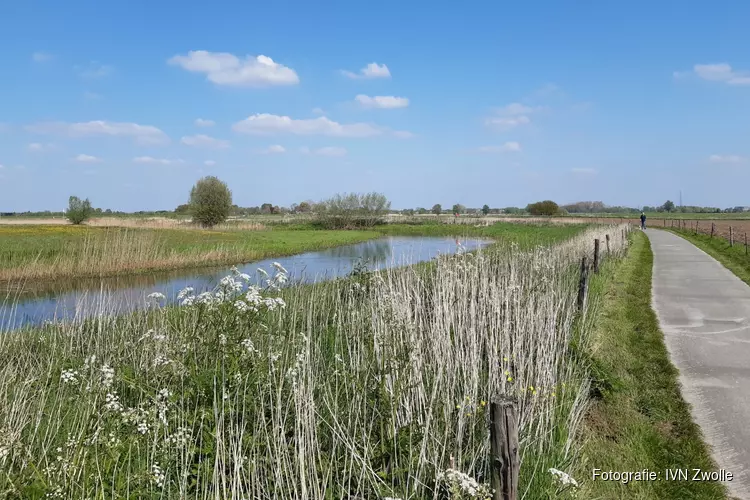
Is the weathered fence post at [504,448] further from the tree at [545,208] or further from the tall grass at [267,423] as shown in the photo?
the tree at [545,208]

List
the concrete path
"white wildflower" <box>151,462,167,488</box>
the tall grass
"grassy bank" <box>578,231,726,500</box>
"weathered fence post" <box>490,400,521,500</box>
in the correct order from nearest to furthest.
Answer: "weathered fence post" <box>490,400,521,500</box>, "white wildflower" <box>151,462,167,488</box>, the tall grass, "grassy bank" <box>578,231,726,500</box>, the concrete path

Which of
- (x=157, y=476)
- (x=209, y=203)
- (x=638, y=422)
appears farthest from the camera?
(x=209, y=203)

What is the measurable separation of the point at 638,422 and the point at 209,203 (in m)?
Result: 55.5

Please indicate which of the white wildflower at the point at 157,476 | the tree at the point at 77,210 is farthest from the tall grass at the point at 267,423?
the tree at the point at 77,210

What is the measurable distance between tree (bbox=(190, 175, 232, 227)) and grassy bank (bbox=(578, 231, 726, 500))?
5280 centimetres

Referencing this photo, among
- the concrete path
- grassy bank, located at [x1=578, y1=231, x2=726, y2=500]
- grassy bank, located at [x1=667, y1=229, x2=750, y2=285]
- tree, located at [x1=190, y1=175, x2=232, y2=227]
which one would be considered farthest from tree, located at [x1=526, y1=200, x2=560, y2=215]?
grassy bank, located at [x1=578, y1=231, x2=726, y2=500]

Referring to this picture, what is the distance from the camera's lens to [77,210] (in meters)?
56.7

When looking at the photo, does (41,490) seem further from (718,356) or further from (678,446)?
(718,356)

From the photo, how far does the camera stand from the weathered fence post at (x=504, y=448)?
2.47 meters

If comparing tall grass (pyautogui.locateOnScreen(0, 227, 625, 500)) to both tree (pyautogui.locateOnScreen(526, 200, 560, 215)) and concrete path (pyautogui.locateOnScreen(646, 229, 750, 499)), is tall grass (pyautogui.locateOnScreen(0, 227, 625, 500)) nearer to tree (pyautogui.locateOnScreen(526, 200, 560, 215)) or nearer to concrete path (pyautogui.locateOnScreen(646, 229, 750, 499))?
concrete path (pyautogui.locateOnScreen(646, 229, 750, 499))

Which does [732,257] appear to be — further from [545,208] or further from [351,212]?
[545,208]

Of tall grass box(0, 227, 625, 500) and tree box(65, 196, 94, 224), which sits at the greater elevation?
Answer: tree box(65, 196, 94, 224)

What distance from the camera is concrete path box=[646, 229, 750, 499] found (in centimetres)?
416

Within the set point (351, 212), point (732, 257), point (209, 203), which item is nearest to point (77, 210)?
point (209, 203)
